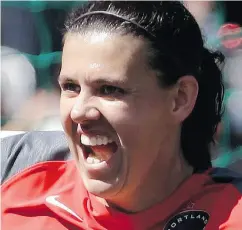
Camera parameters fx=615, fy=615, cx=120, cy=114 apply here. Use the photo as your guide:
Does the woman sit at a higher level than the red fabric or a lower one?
higher

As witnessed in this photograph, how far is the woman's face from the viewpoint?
0.94 m

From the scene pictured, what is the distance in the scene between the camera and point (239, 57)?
1.39m

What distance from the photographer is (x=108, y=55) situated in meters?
0.95

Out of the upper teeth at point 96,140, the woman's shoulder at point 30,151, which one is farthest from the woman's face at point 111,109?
the woman's shoulder at point 30,151

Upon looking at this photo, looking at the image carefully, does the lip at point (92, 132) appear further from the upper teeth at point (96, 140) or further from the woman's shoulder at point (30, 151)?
the woman's shoulder at point (30, 151)

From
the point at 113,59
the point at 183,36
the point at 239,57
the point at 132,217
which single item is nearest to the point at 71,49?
the point at 113,59

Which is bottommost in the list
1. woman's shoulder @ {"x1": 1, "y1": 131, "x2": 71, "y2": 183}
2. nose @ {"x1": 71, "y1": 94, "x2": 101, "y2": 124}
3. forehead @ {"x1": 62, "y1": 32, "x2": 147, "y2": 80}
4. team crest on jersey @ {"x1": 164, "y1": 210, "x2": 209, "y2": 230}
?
woman's shoulder @ {"x1": 1, "y1": 131, "x2": 71, "y2": 183}

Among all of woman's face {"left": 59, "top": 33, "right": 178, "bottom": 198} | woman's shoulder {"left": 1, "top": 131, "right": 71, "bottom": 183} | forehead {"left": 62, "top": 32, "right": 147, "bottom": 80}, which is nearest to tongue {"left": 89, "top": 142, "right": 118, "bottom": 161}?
woman's face {"left": 59, "top": 33, "right": 178, "bottom": 198}

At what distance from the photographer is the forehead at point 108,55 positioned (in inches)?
37.1

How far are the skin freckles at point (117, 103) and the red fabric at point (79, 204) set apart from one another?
6 cm

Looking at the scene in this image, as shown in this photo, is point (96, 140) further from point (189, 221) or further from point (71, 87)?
point (189, 221)

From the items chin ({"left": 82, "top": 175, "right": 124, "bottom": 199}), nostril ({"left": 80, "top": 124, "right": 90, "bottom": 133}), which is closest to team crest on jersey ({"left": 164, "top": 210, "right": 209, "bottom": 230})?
chin ({"left": 82, "top": 175, "right": 124, "bottom": 199})

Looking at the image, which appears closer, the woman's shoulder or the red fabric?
the red fabric

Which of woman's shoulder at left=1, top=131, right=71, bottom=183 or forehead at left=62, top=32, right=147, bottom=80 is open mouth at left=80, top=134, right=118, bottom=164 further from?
woman's shoulder at left=1, top=131, right=71, bottom=183
